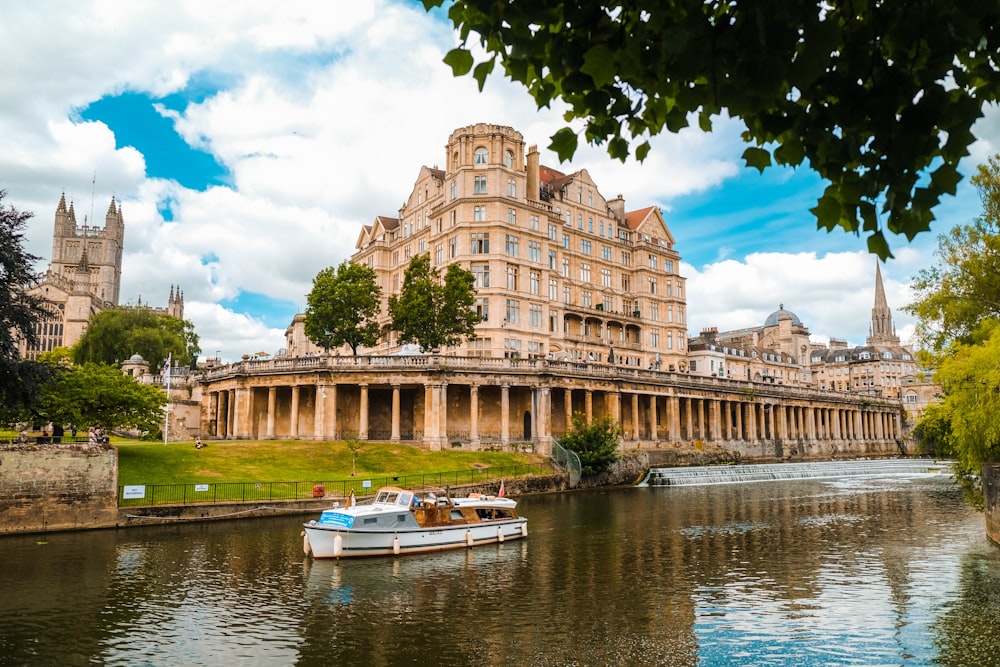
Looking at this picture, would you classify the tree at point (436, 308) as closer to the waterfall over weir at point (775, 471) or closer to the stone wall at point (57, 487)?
the waterfall over weir at point (775, 471)

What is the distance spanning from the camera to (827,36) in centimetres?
554

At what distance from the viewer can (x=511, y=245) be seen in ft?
244

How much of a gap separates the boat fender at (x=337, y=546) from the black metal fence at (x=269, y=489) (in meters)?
9.07

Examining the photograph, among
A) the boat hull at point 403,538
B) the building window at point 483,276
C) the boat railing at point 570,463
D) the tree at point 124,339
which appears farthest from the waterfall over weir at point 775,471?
the tree at point 124,339

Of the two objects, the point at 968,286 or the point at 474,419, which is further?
the point at 474,419

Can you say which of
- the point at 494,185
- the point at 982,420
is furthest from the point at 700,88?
the point at 494,185

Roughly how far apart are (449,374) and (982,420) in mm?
40568

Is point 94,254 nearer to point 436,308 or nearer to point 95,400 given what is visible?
point 436,308

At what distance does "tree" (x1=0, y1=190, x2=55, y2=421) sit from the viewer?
33.7 metres

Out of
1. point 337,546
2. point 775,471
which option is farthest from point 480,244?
Answer: point 337,546

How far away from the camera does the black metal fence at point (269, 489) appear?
36.1m

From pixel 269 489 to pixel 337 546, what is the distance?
1361 centimetres

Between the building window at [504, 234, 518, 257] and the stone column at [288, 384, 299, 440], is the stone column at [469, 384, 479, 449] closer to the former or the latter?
the stone column at [288, 384, 299, 440]

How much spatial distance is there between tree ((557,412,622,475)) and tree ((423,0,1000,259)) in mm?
51012
